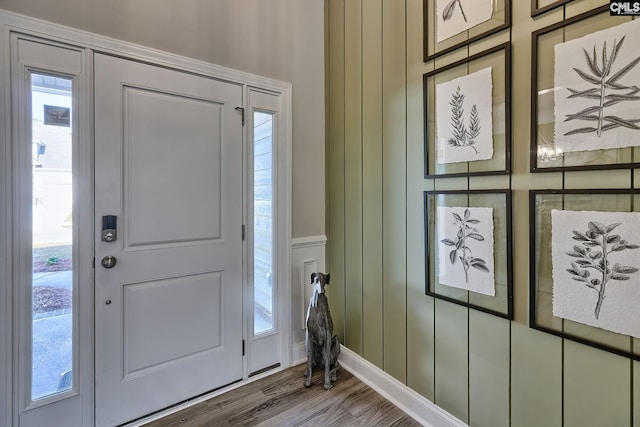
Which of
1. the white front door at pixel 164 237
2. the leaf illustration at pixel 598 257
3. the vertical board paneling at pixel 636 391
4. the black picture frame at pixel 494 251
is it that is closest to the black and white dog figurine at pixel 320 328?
the white front door at pixel 164 237

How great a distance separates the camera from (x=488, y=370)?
4.83ft

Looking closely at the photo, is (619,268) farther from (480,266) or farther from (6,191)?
(6,191)

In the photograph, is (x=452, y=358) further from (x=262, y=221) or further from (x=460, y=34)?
(x=460, y=34)

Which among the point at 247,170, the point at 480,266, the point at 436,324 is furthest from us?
the point at 247,170

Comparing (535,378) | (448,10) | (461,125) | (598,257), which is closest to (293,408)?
(535,378)

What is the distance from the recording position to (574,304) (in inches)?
47.0

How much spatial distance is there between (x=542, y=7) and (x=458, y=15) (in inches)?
16.2

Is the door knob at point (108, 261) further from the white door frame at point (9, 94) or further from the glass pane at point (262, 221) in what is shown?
the glass pane at point (262, 221)

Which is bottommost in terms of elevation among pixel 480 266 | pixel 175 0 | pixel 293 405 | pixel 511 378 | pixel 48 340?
pixel 293 405

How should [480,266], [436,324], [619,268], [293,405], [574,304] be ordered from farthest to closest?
1. [293,405]
2. [436,324]
3. [480,266]
4. [574,304]
5. [619,268]

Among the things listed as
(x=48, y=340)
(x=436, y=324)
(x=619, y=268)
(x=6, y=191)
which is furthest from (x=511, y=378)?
(x=6, y=191)

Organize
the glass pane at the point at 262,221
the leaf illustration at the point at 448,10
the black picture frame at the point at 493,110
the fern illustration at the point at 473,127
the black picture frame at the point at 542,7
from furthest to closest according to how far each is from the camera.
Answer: the glass pane at the point at 262,221 < the leaf illustration at the point at 448,10 < the fern illustration at the point at 473,127 < the black picture frame at the point at 493,110 < the black picture frame at the point at 542,7

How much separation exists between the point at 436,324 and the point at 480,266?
0.45m

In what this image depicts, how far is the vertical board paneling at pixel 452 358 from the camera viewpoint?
1574 mm
